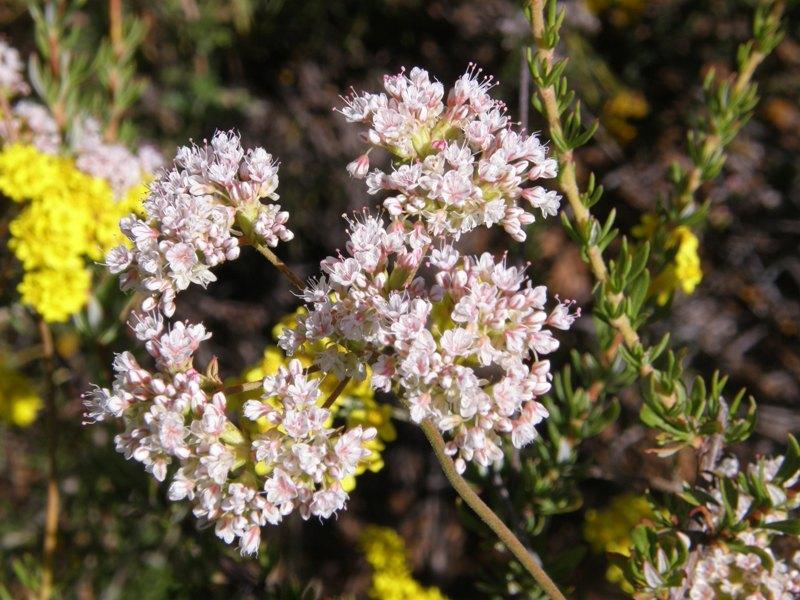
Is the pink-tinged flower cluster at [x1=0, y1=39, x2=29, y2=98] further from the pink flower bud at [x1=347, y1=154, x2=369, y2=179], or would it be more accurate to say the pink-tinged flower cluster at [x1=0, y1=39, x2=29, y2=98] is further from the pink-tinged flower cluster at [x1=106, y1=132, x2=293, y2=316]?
the pink flower bud at [x1=347, y1=154, x2=369, y2=179]

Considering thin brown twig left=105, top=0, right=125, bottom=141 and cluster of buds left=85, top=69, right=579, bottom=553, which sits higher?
thin brown twig left=105, top=0, right=125, bottom=141

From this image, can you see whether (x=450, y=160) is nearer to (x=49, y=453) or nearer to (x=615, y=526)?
(x=615, y=526)

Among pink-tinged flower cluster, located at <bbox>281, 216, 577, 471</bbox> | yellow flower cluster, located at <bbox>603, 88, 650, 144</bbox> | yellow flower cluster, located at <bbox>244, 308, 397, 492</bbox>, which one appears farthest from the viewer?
yellow flower cluster, located at <bbox>603, 88, 650, 144</bbox>

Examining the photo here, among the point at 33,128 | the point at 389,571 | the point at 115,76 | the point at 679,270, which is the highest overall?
the point at 115,76

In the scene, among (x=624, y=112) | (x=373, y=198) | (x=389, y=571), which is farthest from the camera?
(x=624, y=112)

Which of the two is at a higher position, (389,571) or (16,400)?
(16,400)

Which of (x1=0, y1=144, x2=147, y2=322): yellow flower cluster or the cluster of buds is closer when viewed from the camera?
the cluster of buds

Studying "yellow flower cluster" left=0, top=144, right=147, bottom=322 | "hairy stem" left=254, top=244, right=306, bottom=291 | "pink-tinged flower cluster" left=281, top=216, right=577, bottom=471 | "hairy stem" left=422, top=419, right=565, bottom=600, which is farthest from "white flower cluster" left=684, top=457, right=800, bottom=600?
"yellow flower cluster" left=0, top=144, right=147, bottom=322

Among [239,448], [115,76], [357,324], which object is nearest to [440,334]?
[357,324]
